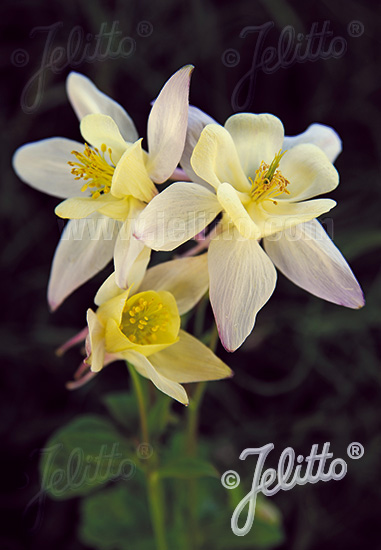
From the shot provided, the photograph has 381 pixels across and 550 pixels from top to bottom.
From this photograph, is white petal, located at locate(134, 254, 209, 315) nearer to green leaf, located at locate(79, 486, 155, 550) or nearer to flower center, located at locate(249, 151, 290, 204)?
flower center, located at locate(249, 151, 290, 204)

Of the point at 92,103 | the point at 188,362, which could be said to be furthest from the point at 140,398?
the point at 92,103

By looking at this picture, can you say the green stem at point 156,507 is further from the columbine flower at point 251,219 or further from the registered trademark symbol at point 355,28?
the registered trademark symbol at point 355,28

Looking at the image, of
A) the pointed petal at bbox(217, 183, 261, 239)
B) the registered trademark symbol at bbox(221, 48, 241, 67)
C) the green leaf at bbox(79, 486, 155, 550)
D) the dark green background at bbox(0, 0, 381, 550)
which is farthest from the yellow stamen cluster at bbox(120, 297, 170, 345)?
the registered trademark symbol at bbox(221, 48, 241, 67)

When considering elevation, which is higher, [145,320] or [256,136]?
[256,136]

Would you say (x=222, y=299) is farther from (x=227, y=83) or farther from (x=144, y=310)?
(x=227, y=83)

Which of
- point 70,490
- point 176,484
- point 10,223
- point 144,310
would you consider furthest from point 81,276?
point 10,223

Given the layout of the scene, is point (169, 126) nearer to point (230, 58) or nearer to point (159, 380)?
point (159, 380)

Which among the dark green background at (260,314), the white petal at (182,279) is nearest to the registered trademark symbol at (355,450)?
the dark green background at (260,314)
